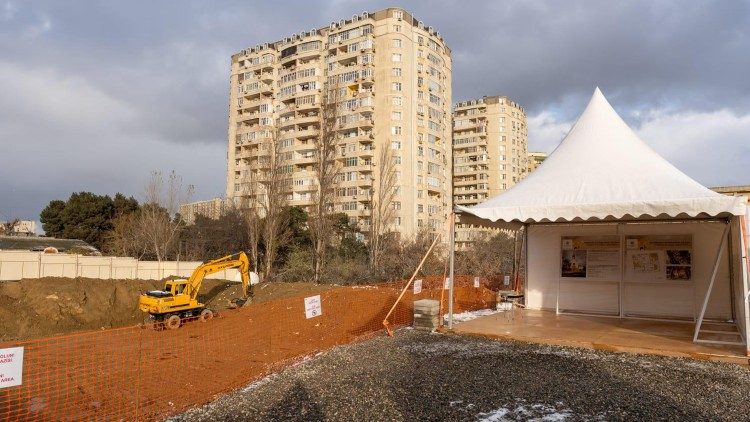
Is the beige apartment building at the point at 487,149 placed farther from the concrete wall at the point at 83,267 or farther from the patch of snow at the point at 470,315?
the patch of snow at the point at 470,315

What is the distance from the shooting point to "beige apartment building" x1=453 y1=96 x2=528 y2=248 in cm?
8888

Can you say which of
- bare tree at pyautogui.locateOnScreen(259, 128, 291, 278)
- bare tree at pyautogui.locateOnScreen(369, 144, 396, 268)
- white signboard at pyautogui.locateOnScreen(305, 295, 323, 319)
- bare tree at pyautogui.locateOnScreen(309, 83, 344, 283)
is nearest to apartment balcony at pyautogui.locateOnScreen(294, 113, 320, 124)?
bare tree at pyautogui.locateOnScreen(369, 144, 396, 268)

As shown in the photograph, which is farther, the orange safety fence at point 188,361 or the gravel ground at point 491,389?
the orange safety fence at point 188,361

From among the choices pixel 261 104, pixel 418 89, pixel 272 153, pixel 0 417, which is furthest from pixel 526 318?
pixel 261 104

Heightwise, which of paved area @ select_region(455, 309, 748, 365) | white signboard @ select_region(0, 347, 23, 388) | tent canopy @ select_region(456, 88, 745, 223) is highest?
tent canopy @ select_region(456, 88, 745, 223)

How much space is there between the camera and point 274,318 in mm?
16500

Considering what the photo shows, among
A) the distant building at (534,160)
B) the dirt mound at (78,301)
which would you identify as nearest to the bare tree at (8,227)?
the dirt mound at (78,301)

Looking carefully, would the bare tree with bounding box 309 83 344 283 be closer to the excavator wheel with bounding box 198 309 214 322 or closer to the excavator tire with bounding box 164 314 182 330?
the excavator wheel with bounding box 198 309 214 322

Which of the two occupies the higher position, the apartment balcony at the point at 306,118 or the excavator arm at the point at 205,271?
the apartment balcony at the point at 306,118

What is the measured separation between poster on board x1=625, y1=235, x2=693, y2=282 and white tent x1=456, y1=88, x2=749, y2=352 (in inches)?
0.9

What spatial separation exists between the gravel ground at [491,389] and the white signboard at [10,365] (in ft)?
6.34

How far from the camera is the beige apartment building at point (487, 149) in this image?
3499 inches

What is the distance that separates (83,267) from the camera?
2948cm

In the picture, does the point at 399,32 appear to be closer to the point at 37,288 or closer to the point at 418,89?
the point at 418,89
